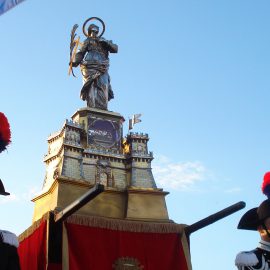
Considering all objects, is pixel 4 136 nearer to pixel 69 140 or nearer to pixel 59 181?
pixel 59 181

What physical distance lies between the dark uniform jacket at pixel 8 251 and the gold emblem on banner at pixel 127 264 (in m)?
6.68

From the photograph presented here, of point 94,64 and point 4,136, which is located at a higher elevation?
point 94,64

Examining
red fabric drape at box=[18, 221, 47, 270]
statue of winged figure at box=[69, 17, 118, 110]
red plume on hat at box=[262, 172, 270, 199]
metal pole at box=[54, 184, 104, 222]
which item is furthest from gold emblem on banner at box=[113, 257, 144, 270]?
red plume on hat at box=[262, 172, 270, 199]

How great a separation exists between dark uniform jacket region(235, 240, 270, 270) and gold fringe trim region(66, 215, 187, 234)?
23.0ft

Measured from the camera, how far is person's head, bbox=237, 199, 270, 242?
12.4 ft

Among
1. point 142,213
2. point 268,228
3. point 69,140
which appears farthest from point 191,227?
point 268,228

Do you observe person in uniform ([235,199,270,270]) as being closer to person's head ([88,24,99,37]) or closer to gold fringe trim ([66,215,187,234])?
gold fringe trim ([66,215,187,234])

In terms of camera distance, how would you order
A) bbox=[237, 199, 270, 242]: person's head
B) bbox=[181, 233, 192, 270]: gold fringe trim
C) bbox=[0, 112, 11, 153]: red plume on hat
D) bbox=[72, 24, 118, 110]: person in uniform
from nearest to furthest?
1. bbox=[237, 199, 270, 242]: person's head
2. bbox=[0, 112, 11, 153]: red plume on hat
3. bbox=[181, 233, 192, 270]: gold fringe trim
4. bbox=[72, 24, 118, 110]: person in uniform

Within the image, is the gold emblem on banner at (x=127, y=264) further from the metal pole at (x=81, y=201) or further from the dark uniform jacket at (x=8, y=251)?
the dark uniform jacket at (x=8, y=251)

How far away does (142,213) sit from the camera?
12969 millimetres

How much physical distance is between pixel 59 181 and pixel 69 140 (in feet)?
5.53

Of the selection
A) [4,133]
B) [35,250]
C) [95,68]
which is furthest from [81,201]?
[95,68]

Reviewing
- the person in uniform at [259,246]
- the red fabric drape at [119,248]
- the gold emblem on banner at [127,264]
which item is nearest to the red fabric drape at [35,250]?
the red fabric drape at [119,248]

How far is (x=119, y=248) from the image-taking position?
34.8ft
